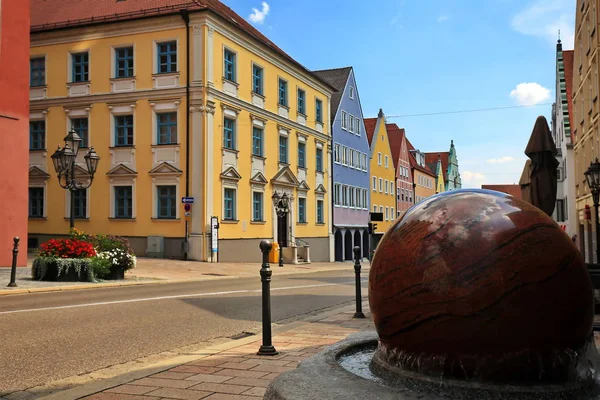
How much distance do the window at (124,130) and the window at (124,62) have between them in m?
2.15

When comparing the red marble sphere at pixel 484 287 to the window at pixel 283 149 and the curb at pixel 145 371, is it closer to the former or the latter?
the curb at pixel 145 371

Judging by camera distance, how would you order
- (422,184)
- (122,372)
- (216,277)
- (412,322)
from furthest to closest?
(422,184) → (216,277) → (122,372) → (412,322)

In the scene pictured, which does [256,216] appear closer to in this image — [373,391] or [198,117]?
[198,117]

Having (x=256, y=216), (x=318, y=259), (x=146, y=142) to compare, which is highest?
(x=146, y=142)

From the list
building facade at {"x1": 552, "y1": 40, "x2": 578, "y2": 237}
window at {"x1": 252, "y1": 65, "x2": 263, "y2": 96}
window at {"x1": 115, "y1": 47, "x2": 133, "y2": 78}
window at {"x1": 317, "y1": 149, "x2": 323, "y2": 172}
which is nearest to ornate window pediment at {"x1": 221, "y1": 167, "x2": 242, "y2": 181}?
window at {"x1": 252, "y1": 65, "x2": 263, "y2": 96}

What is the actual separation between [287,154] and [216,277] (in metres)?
17.7

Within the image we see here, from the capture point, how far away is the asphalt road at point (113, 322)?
20.9ft

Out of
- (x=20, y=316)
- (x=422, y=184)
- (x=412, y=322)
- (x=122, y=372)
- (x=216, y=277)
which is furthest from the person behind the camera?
(x=422, y=184)

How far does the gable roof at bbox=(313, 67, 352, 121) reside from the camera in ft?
159

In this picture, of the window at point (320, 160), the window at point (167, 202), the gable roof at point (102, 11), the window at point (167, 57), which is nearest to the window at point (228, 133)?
the window at point (167, 202)

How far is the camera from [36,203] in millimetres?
32688

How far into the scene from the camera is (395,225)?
3510mm

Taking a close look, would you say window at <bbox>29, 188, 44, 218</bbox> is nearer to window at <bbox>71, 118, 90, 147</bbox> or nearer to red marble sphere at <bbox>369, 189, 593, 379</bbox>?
window at <bbox>71, 118, 90, 147</bbox>

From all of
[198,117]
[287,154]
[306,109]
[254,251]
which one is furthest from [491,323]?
[306,109]
